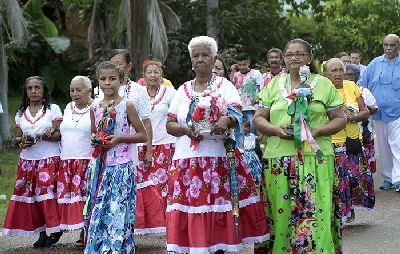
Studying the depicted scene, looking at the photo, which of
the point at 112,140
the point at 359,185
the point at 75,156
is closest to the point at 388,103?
the point at 359,185

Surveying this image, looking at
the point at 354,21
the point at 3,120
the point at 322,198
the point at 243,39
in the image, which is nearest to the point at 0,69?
the point at 3,120

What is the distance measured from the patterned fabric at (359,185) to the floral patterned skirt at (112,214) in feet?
11.3

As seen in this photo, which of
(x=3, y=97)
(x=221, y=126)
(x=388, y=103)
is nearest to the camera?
(x=221, y=126)

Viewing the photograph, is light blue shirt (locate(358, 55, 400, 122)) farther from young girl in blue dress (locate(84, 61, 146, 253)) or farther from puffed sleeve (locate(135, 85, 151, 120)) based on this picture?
young girl in blue dress (locate(84, 61, 146, 253))

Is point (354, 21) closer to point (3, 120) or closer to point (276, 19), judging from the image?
point (276, 19)

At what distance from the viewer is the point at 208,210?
7.22 metres

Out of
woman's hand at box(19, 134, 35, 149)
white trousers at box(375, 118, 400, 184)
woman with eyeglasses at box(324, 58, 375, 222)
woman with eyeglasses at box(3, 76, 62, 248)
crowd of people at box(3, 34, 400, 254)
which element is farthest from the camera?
white trousers at box(375, 118, 400, 184)

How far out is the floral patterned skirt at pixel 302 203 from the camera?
277 inches

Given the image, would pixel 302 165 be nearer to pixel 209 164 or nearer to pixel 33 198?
pixel 209 164

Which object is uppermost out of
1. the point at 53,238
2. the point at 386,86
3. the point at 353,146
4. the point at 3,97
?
the point at 3,97

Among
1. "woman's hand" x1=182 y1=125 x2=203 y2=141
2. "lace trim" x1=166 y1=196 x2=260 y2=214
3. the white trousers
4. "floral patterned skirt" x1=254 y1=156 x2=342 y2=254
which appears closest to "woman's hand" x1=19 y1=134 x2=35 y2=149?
"lace trim" x1=166 y1=196 x2=260 y2=214

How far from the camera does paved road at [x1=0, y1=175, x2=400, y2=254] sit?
29.5 feet

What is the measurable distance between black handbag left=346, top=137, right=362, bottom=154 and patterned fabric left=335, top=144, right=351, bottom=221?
27 centimetres

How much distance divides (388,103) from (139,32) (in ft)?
18.6
